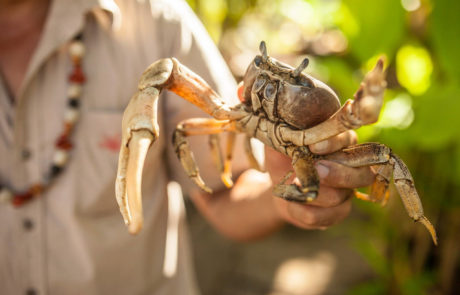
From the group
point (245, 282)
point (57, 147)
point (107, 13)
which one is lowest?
point (245, 282)

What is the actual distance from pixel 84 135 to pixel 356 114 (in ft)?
2.25

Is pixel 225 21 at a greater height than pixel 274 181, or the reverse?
pixel 225 21

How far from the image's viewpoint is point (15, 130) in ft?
2.96

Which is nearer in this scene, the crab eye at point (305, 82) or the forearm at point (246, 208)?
the crab eye at point (305, 82)

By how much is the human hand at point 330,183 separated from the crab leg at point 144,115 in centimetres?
15

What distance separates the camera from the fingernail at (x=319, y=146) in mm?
624

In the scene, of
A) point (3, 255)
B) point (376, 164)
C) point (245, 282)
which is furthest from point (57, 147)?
point (245, 282)

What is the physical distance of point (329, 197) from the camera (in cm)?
68

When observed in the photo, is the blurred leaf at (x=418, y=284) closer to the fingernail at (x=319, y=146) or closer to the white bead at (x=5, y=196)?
the fingernail at (x=319, y=146)

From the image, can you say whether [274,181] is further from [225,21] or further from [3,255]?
[225,21]

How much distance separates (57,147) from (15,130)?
10cm

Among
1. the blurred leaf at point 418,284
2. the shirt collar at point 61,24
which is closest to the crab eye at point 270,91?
the shirt collar at point 61,24

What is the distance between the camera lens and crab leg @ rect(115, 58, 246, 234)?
0.52 meters

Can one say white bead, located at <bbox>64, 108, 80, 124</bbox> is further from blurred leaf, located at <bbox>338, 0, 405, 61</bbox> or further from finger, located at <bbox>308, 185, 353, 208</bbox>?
blurred leaf, located at <bbox>338, 0, 405, 61</bbox>
